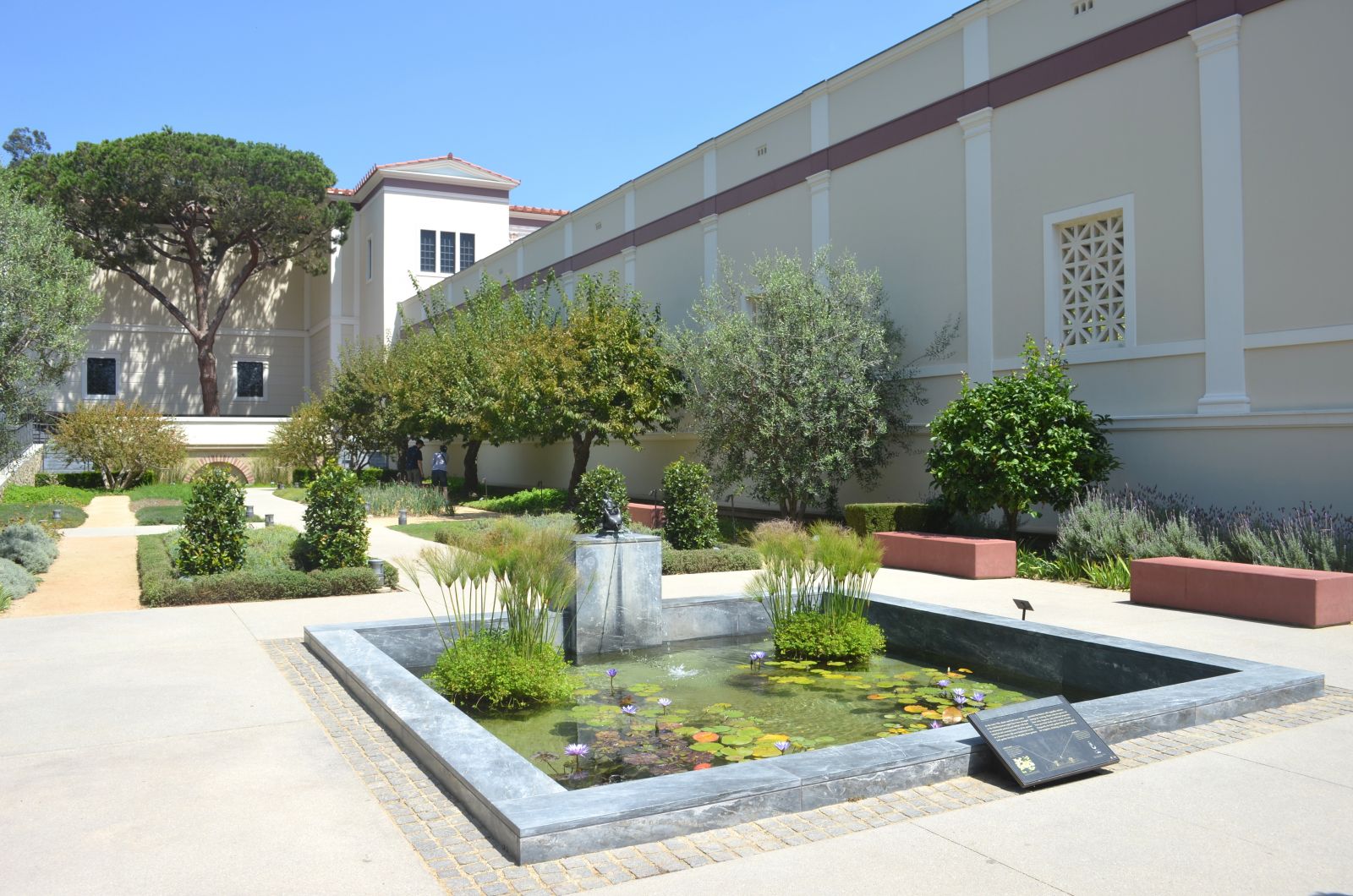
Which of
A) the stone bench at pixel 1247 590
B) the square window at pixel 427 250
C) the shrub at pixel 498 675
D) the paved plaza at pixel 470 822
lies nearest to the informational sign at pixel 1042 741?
the paved plaza at pixel 470 822

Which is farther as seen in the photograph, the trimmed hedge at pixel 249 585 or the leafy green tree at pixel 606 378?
the leafy green tree at pixel 606 378

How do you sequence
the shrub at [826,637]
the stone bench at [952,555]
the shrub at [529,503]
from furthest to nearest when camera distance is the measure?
the shrub at [529,503]
the stone bench at [952,555]
the shrub at [826,637]

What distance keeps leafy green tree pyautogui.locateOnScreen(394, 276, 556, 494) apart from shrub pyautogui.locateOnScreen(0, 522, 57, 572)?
956 centimetres

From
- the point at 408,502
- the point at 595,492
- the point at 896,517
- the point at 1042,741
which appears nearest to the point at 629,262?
the point at 408,502

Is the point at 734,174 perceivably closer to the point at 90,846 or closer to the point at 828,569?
the point at 828,569

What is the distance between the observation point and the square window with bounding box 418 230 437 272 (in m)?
42.4

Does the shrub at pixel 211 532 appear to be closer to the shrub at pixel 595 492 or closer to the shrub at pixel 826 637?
the shrub at pixel 595 492

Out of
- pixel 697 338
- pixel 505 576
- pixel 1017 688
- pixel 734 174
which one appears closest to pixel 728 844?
pixel 505 576

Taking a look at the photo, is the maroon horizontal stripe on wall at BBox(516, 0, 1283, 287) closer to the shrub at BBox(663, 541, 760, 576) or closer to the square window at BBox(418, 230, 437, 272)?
the shrub at BBox(663, 541, 760, 576)

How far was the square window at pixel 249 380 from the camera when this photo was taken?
166 ft

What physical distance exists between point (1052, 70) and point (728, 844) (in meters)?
15.0

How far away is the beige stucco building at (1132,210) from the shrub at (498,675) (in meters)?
10.4

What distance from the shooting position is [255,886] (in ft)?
11.7

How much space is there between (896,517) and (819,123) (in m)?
9.52
